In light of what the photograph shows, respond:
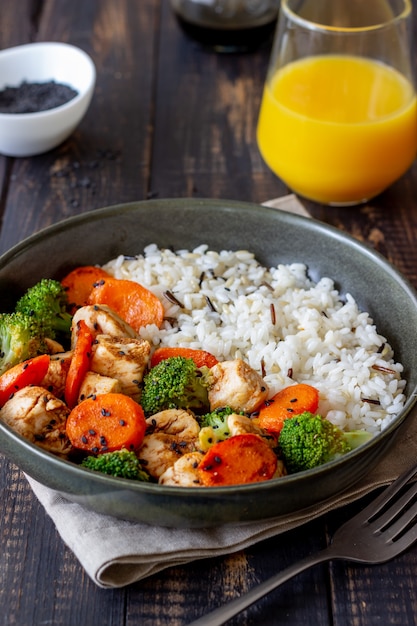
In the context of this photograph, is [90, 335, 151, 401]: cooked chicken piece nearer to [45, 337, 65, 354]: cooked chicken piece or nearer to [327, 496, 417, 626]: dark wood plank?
[45, 337, 65, 354]: cooked chicken piece

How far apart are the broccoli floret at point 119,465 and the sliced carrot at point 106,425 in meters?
0.06

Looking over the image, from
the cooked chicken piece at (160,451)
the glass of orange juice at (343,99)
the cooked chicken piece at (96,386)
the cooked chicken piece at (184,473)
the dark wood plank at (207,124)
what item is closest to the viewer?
the cooked chicken piece at (184,473)

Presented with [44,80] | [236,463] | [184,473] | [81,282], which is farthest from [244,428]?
[44,80]

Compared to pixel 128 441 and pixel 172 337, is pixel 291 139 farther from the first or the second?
pixel 128 441

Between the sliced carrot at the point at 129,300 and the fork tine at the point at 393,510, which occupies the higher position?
the sliced carrot at the point at 129,300

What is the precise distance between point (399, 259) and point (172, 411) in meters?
1.49

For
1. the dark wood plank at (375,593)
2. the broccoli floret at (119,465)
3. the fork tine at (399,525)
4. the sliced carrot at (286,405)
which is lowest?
the dark wood plank at (375,593)

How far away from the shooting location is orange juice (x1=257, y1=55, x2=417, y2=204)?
Result: 3264 millimetres

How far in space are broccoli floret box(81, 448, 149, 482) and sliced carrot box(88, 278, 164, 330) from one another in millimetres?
745

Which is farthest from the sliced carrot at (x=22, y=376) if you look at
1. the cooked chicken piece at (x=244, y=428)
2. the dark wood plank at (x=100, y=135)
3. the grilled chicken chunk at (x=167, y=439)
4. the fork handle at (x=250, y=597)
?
the dark wood plank at (x=100, y=135)

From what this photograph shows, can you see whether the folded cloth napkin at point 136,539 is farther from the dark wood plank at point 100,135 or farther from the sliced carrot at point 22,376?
the dark wood plank at point 100,135

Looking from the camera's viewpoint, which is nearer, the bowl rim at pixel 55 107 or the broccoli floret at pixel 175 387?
the broccoli floret at pixel 175 387

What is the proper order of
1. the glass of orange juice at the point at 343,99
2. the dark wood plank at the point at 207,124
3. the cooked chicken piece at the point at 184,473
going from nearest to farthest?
the cooked chicken piece at the point at 184,473 < the glass of orange juice at the point at 343,99 < the dark wood plank at the point at 207,124

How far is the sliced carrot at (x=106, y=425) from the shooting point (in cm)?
223
